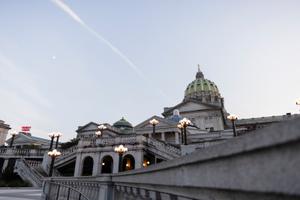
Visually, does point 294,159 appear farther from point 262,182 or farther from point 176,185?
point 176,185

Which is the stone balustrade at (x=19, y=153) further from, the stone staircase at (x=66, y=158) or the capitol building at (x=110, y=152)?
the stone staircase at (x=66, y=158)

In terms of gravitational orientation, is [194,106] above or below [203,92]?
below

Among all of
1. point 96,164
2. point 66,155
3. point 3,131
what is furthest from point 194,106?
point 3,131

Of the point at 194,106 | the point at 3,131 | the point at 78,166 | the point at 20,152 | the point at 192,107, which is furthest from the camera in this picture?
the point at 192,107

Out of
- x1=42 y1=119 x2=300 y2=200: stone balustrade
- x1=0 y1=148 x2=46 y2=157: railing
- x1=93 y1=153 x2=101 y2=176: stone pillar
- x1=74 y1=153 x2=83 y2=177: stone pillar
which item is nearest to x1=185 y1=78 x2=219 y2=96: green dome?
x1=93 y1=153 x2=101 y2=176: stone pillar

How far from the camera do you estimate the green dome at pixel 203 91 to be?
8312 centimetres

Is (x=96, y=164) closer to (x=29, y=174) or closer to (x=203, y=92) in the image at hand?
(x=29, y=174)

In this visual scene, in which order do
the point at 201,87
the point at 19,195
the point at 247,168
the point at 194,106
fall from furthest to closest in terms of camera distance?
the point at 201,87 → the point at 194,106 → the point at 19,195 → the point at 247,168

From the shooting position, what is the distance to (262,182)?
86 cm

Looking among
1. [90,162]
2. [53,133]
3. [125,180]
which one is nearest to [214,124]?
[90,162]

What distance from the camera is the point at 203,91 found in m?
84.2

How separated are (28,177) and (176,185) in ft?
91.5

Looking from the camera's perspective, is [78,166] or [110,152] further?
[78,166]

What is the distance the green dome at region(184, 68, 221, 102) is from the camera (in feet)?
273
